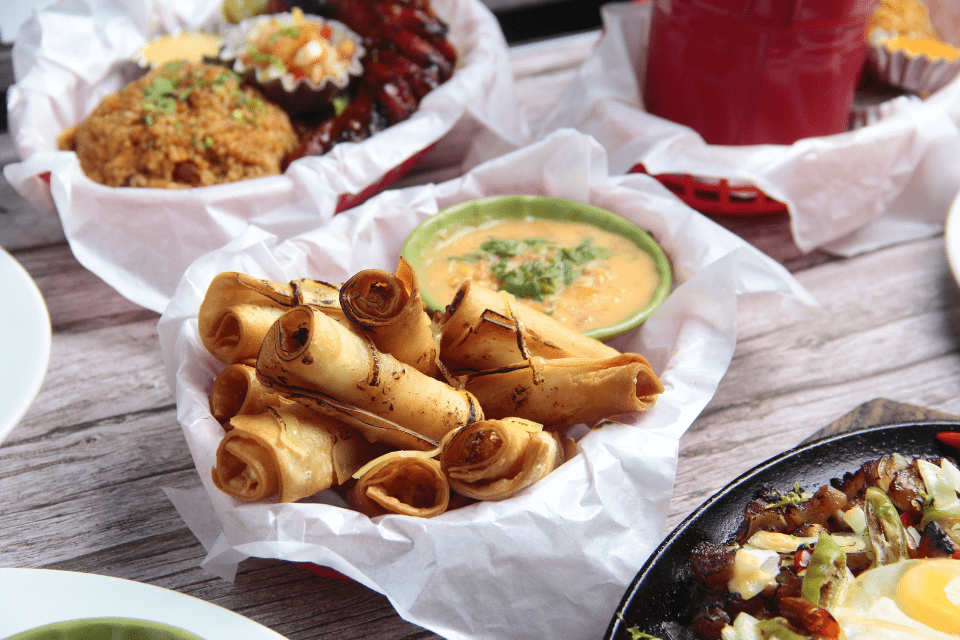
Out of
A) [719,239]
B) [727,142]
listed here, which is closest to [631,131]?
[727,142]

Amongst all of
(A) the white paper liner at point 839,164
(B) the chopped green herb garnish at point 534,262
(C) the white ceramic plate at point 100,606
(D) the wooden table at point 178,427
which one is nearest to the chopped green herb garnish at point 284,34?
(A) the white paper liner at point 839,164

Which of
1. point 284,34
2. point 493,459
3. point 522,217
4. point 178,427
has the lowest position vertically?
point 178,427

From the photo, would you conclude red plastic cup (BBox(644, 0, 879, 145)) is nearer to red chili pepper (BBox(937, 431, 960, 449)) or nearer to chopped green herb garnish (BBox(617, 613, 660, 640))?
red chili pepper (BBox(937, 431, 960, 449))

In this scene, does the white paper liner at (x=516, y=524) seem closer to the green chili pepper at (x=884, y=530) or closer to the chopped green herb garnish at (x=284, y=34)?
the green chili pepper at (x=884, y=530)

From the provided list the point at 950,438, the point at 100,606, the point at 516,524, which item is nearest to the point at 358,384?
the point at 516,524

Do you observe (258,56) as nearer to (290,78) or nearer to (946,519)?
(290,78)

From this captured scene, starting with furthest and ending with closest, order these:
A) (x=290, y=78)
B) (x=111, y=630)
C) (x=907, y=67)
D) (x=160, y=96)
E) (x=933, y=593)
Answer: (x=907, y=67), (x=290, y=78), (x=160, y=96), (x=933, y=593), (x=111, y=630)

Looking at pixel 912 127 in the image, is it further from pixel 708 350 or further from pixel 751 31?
pixel 708 350
